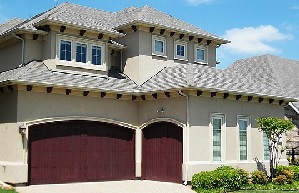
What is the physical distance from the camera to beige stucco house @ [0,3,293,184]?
18.5 m

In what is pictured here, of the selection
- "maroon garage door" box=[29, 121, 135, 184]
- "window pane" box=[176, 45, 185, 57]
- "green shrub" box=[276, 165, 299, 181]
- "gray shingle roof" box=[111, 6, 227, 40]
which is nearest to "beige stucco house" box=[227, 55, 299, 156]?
"green shrub" box=[276, 165, 299, 181]

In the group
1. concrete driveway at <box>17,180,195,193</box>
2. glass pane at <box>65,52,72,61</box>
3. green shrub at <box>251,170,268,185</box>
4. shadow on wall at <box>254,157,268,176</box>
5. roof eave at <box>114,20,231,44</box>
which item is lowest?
concrete driveway at <box>17,180,195,193</box>

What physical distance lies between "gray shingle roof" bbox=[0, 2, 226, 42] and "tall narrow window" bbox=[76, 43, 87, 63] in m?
0.99

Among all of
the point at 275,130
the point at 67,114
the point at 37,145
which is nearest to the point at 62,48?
the point at 67,114

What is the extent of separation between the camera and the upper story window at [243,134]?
2134 cm

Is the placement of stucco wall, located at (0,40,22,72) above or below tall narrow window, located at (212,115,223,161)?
above

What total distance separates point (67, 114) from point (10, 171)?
328 centimetres

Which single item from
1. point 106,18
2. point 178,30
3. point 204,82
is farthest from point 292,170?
point 106,18

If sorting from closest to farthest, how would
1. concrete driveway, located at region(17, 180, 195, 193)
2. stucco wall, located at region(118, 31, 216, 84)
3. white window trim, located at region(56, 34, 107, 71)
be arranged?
concrete driveway, located at region(17, 180, 195, 193) → white window trim, located at region(56, 34, 107, 71) → stucco wall, located at region(118, 31, 216, 84)

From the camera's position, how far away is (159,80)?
21406 mm

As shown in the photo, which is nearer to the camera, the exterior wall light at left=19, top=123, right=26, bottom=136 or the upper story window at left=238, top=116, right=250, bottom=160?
the exterior wall light at left=19, top=123, right=26, bottom=136

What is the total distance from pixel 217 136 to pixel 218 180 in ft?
8.81

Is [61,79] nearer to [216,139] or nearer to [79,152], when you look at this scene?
[79,152]

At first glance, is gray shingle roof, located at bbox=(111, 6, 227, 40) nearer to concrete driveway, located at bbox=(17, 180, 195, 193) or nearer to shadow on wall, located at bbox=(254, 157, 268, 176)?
shadow on wall, located at bbox=(254, 157, 268, 176)
